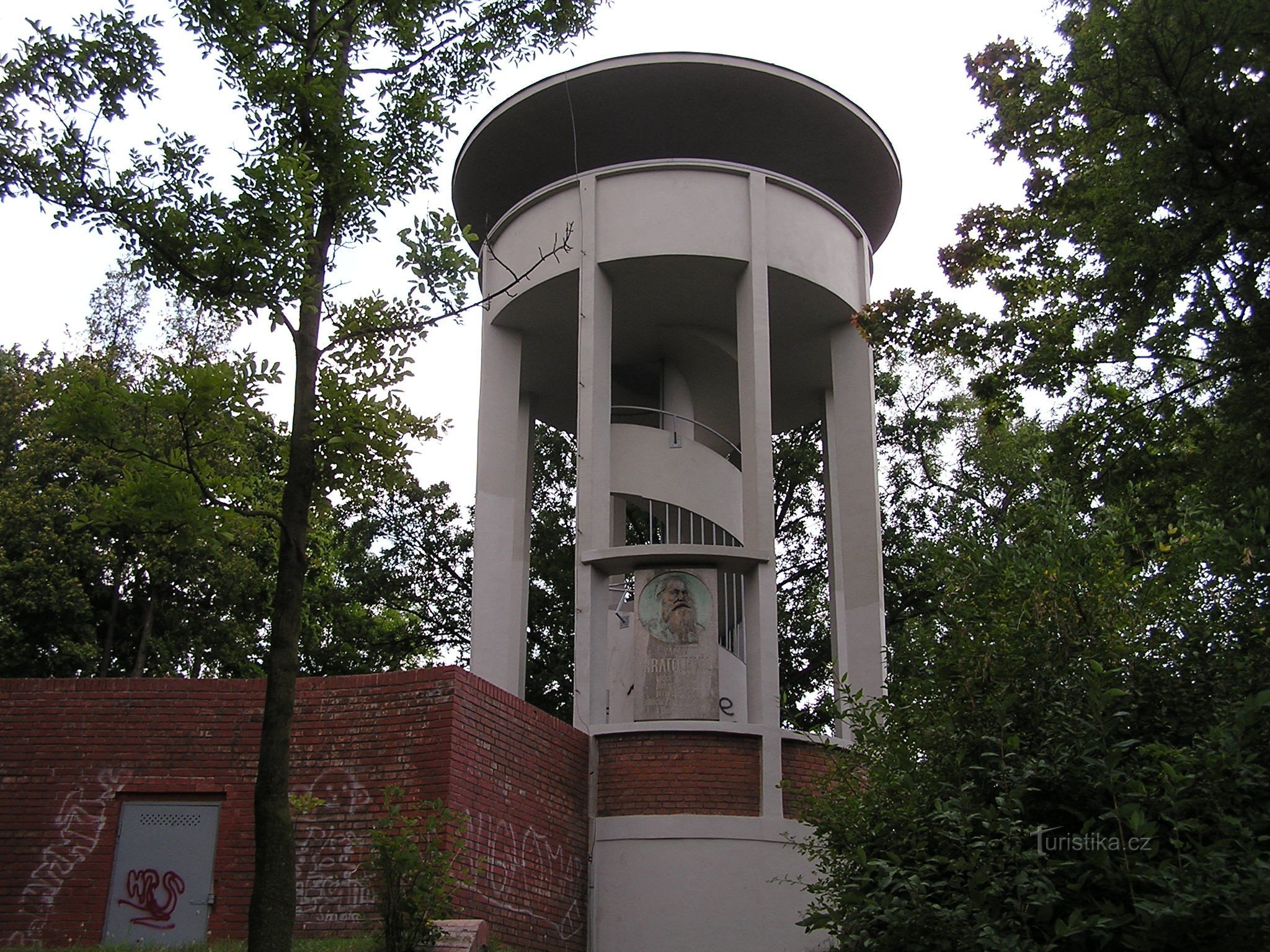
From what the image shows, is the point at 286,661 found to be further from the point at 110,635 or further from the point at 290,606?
the point at 110,635

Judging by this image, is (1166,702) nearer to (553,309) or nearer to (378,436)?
(378,436)

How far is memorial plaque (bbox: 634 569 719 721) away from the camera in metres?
12.9

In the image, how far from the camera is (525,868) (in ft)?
34.6

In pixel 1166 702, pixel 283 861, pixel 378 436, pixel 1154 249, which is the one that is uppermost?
pixel 1154 249

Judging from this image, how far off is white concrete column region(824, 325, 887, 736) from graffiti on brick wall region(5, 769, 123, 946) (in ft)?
25.5

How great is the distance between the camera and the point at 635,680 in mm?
13109

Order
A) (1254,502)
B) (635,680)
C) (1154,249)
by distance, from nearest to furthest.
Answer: (1254,502) → (1154,249) → (635,680)

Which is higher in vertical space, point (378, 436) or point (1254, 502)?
point (378, 436)

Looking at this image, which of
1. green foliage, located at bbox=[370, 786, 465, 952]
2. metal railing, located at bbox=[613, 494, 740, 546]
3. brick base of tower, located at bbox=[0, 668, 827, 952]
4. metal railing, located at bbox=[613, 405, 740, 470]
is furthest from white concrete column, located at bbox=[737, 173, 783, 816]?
green foliage, located at bbox=[370, 786, 465, 952]

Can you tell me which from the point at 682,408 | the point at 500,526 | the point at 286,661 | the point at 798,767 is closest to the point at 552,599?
the point at 682,408

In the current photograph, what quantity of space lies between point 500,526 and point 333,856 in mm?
5597

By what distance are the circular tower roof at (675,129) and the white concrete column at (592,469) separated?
1.22 meters

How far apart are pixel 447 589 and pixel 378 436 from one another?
17819mm

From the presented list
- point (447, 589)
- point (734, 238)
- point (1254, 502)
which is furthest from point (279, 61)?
point (447, 589)
